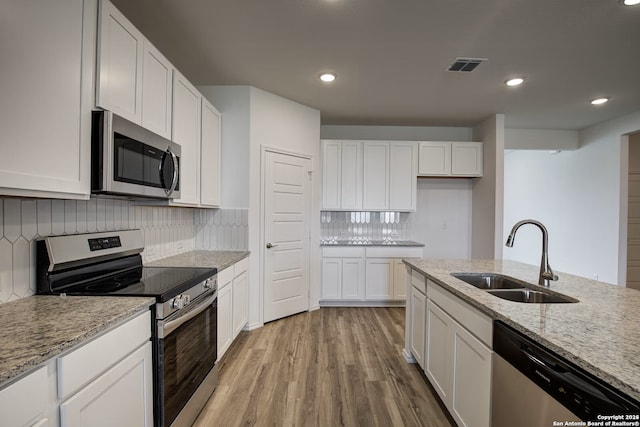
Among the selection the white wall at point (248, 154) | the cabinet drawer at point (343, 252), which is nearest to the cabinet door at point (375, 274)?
the cabinet drawer at point (343, 252)

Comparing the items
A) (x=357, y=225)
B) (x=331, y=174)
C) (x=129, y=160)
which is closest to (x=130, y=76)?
(x=129, y=160)

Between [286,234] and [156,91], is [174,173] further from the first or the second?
[286,234]

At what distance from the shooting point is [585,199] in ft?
16.4

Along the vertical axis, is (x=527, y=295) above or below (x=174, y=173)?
below

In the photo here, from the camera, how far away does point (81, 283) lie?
5.48 feet

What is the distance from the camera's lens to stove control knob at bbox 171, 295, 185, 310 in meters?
1.61

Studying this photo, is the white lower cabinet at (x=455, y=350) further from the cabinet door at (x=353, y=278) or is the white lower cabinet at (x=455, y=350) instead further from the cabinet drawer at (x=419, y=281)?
the cabinet door at (x=353, y=278)

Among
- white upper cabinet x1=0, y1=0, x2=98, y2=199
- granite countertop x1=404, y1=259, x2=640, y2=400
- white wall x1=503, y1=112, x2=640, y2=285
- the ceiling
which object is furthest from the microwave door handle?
white wall x1=503, y1=112, x2=640, y2=285

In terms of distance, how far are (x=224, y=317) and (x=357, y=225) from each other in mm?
2729

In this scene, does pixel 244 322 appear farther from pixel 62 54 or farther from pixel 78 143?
pixel 62 54

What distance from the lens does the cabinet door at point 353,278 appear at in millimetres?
4270

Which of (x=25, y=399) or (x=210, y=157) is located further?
(x=210, y=157)

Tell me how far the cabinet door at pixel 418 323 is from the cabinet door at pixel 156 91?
219 centimetres

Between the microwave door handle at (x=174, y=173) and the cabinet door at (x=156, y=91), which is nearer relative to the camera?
the cabinet door at (x=156, y=91)
